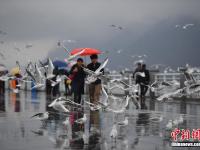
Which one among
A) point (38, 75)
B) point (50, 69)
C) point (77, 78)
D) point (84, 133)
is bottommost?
point (84, 133)

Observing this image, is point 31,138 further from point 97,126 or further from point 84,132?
A: point 97,126

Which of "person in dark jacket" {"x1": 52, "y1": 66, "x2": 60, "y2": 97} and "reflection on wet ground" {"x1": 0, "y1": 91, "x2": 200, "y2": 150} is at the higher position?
"person in dark jacket" {"x1": 52, "y1": 66, "x2": 60, "y2": 97}

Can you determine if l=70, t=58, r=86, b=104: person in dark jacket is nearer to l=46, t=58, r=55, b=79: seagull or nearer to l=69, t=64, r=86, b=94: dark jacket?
l=69, t=64, r=86, b=94: dark jacket

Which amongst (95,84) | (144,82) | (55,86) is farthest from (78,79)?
(55,86)

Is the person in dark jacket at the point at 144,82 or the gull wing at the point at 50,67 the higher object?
the gull wing at the point at 50,67

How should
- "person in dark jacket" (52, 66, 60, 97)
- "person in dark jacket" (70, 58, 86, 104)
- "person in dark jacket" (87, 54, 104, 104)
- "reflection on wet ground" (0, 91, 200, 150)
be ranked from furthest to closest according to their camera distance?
"person in dark jacket" (52, 66, 60, 97) < "person in dark jacket" (70, 58, 86, 104) < "person in dark jacket" (87, 54, 104, 104) < "reflection on wet ground" (0, 91, 200, 150)

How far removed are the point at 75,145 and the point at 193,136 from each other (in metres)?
2.35

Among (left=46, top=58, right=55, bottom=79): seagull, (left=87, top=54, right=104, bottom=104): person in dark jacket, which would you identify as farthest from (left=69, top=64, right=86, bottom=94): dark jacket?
(left=46, top=58, right=55, bottom=79): seagull

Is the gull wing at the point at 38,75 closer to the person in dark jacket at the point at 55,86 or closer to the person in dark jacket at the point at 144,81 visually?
the person in dark jacket at the point at 55,86

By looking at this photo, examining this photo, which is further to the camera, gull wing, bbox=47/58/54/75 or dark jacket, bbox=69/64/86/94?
dark jacket, bbox=69/64/86/94

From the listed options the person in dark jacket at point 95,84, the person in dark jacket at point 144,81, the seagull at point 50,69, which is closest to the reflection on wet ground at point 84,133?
the person in dark jacket at point 95,84

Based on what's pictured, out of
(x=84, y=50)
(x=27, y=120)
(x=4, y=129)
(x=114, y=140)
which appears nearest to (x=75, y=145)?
(x=114, y=140)

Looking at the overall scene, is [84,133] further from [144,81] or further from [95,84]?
[144,81]

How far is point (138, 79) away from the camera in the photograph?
25.1 meters
